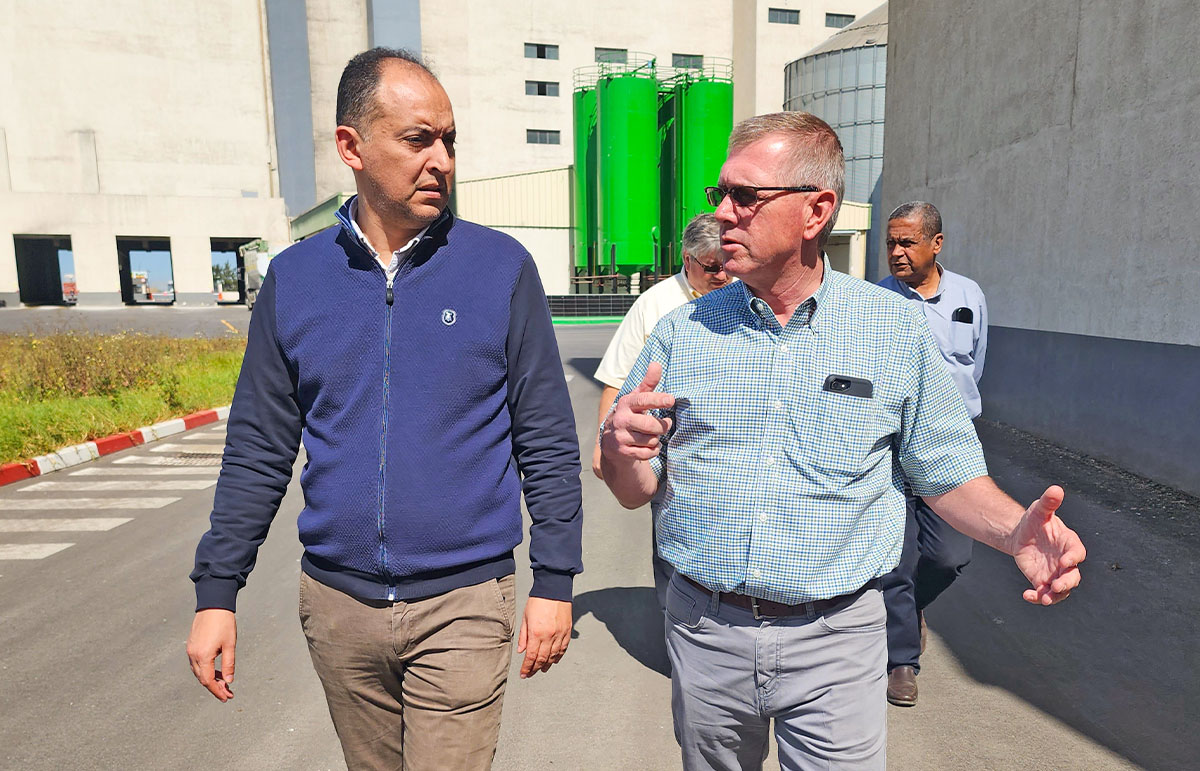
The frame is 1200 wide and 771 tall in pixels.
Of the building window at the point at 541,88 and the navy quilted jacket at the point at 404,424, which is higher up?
the building window at the point at 541,88

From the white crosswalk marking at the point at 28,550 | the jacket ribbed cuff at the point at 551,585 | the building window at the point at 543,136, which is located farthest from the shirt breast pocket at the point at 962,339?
the building window at the point at 543,136

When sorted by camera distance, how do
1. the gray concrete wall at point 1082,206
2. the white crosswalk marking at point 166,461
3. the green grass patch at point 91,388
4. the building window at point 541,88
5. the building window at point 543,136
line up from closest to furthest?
the gray concrete wall at point 1082,206 → the white crosswalk marking at point 166,461 → the green grass patch at point 91,388 → the building window at point 541,88 → the building window at point 543,136

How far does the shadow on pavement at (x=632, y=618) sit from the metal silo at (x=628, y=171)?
27916mm

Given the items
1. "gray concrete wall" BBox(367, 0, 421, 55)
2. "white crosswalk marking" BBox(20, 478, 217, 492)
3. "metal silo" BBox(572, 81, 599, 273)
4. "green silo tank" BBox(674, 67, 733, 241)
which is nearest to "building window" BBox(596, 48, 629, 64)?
"gray concrete wall" BBox(367, 0, 421, 55)

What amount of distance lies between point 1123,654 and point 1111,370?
15.2 feet

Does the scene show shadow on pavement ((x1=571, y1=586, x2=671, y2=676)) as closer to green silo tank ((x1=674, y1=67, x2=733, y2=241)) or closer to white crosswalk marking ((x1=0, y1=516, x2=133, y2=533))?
white crosswalk marking ((x1=0, y1=516, x2=133, y2=533))

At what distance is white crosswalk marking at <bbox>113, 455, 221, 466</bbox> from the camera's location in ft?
28.6

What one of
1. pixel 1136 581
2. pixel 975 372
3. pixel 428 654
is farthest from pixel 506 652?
pixel 1136 581

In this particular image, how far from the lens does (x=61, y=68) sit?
43594 mm

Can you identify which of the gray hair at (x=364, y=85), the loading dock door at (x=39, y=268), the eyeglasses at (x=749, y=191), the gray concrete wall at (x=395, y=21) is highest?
the gray concrete wall at (x=395, y=21)

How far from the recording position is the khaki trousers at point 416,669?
195cm

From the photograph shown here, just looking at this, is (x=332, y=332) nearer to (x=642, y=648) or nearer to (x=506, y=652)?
(x=506, y=652)

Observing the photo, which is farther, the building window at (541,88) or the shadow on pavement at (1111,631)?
the building window at (541,88)

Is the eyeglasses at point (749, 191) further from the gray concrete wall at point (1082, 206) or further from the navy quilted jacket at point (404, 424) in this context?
the gray concrete wall at point (1082, 206)
